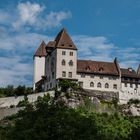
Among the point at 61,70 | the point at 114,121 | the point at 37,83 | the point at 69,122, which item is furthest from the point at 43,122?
the point at 37,83

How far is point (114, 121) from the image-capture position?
96125 mm

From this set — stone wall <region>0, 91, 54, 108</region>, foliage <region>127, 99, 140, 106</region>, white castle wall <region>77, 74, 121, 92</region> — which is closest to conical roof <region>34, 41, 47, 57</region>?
white castle wall <region>77, 74, 121, 92</region>

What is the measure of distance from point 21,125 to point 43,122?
12.6 feet

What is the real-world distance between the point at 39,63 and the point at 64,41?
13112 millimetres

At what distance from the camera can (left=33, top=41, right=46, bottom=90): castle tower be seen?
382ft

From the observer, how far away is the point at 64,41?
10738cm

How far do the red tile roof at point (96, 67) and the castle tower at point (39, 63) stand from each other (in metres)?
10.9

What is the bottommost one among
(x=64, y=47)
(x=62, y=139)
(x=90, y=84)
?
(x=62, y=139)

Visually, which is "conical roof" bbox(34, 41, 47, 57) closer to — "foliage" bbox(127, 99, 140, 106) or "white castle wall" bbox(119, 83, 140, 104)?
"white castle wall" bbox(119, 83, 140, 104)

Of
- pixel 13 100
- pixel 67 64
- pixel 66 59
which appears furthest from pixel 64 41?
pixel 13 100

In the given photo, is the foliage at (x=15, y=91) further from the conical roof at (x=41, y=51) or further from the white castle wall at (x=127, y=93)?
the white castle wall at (x=127, y=93)

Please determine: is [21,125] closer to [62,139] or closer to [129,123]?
[62,139]

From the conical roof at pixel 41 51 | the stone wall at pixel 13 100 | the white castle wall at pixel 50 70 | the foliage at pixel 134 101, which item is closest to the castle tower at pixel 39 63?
the conical roof at pixel 41 51

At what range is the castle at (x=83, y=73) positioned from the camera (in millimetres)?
104688
